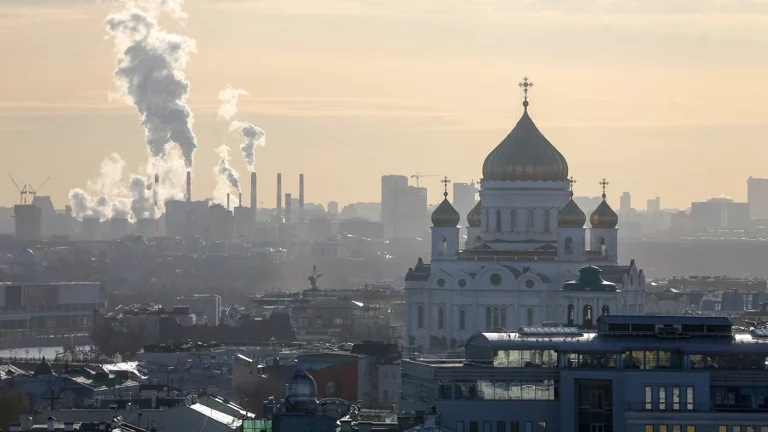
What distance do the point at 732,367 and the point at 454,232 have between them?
60.7 meters

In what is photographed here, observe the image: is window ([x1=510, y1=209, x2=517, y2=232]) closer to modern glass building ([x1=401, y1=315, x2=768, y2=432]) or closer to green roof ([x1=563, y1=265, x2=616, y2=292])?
green roof ([x1=563, y1=265, x2=616, y2=292])

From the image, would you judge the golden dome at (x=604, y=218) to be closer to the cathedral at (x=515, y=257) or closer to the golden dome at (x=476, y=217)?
the cathedral at (x=515, y=257)

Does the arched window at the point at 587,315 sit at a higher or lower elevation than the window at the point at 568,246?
lower

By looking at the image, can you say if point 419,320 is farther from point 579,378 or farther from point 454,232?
point 579,378

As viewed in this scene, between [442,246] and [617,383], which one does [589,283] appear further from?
[617,383]

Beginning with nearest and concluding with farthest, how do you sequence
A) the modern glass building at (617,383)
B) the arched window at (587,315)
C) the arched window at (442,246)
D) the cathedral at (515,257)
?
the modern glass building at (617,383)
the arched window at (587,315)
the cathedral at (515,257)
the arched window at (442,246)

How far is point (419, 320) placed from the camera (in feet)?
376

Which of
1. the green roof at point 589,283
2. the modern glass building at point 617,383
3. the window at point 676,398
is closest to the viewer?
the modern glass building at point 617,383

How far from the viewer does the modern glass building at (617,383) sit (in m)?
55.5

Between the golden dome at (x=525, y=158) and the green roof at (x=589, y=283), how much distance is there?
927cm

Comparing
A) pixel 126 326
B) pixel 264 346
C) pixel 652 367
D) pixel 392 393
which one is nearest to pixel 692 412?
pixel 652 367

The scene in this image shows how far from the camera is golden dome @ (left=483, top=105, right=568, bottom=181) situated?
380 feet

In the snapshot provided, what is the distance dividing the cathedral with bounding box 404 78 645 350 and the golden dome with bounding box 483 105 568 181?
0.04 meters

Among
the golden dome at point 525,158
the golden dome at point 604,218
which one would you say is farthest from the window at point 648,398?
the golden dome at point 525,158
